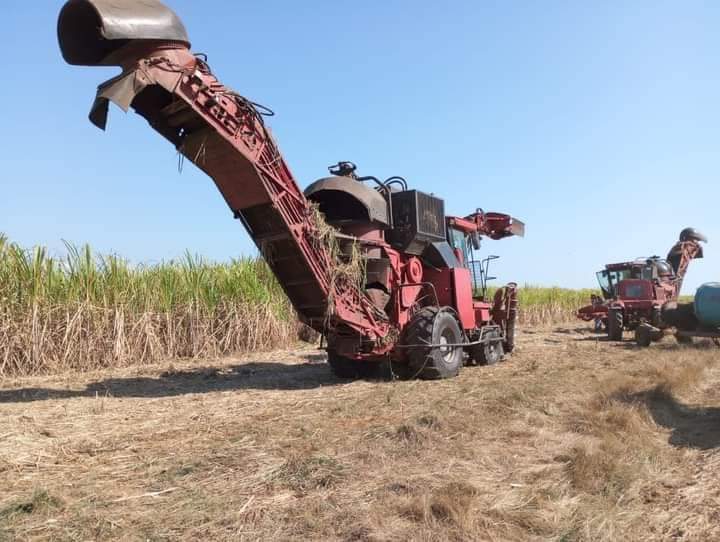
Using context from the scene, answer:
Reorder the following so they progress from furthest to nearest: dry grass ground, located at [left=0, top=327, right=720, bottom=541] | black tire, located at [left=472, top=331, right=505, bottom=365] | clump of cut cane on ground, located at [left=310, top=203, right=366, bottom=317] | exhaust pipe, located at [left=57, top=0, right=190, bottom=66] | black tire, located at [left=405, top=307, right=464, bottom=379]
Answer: black tire, located at [left=472, top=331, right=505, bottom=365] < black tire, located at [left=405, top=307, right=464, bottom=379] < clump of cut cane on ground, located at [left=310, top=203, right=366, bottom=317] < exhaust pipe, located at [left=57, top=0, right=190, bottom=66] < dry grass ground, located at [left=0, top=327, right=720, bottom=541]

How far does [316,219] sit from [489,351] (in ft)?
15.0

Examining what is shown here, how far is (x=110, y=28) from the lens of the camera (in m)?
4.99

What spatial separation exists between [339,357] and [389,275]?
1.52 meters

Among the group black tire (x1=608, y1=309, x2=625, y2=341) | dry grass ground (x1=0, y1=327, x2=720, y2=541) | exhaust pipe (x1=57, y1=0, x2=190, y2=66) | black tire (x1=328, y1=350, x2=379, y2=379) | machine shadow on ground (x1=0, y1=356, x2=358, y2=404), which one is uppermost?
exhaust pipe (x1=57, y1=0, x2=190, y2=66)

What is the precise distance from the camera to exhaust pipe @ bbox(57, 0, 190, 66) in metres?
5.03

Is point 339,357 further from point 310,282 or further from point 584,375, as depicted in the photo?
point 584,375

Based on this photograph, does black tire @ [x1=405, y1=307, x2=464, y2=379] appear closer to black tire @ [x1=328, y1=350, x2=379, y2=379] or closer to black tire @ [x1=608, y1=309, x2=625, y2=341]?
black tire @ [x1=328, y1=350, x2=379, y2=379]

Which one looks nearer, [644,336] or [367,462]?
[367,462]

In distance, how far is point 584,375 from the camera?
26.2 feet

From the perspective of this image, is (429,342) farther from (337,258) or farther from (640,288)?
(640,288)

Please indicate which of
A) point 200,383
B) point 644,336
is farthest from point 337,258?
point 644,336

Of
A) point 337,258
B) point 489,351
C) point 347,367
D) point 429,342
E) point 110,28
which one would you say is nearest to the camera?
point 110,28

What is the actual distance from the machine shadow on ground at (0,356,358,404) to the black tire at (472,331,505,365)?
259 cm

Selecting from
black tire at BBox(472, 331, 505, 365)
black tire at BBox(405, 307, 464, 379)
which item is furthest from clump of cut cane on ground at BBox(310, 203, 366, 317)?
black tire at BBox(472, 331, 505, 365)
